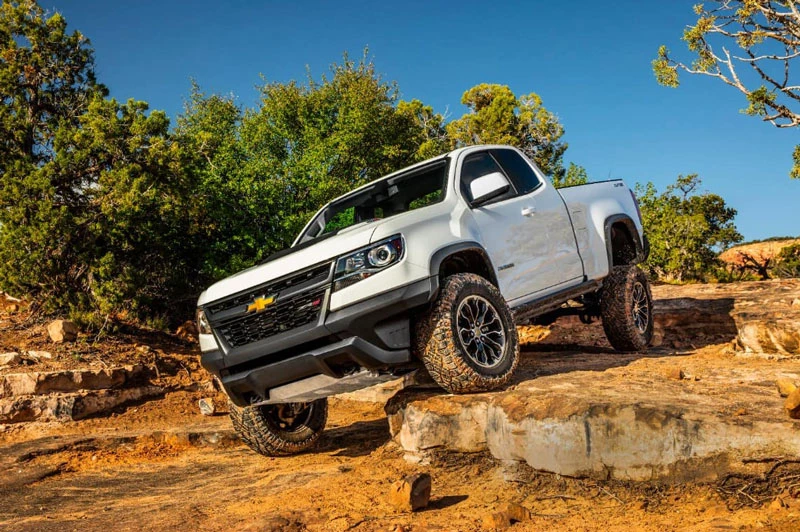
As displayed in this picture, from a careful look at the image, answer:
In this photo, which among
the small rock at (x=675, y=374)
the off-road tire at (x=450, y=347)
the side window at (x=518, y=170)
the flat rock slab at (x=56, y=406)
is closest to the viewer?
the off-road tire at (x=450, y=347)

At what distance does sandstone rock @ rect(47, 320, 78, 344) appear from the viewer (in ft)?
37.7

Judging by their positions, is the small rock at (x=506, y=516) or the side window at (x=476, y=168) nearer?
the small rock at (x=506, y=516)

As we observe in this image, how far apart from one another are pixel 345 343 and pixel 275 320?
2.11 feet

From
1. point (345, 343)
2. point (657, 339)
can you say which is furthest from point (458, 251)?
point (657, 339)

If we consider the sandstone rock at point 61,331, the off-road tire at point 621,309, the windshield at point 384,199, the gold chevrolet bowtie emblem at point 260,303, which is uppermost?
the windshield at point 384,199

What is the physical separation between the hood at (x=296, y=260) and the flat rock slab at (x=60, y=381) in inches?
239

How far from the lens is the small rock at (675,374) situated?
535 centimetres

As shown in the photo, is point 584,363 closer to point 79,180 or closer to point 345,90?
point 79,180

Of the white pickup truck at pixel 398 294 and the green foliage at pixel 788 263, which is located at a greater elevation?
the white pickup truck at pixel 398 294

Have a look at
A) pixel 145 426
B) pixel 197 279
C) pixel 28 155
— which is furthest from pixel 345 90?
pixel 145 426

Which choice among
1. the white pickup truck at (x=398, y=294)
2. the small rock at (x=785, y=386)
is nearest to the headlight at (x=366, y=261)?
the white pickup truck at (x=398, y=294)

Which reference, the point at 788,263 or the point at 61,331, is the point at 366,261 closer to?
the point at 61,331

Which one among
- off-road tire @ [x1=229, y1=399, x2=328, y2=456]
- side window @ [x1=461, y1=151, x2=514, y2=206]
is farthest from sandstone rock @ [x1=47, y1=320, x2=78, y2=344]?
side window @ [x1=461, y1=151, x2=514, y2=206]

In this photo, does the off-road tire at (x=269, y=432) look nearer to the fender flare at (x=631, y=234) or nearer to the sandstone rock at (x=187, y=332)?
the fender flare at (x=631, y=234)
